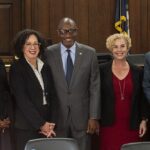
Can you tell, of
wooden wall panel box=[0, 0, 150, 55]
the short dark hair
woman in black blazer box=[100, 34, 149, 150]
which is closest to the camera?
the short dark hair

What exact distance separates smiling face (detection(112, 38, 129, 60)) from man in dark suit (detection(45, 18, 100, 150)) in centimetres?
21

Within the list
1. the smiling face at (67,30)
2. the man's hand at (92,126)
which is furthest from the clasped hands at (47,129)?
the smiling face at (67,30)

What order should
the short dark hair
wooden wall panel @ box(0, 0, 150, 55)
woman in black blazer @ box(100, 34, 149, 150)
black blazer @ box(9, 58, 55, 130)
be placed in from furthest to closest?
wooden wall panel @ box(0, 0, 150, 55)
woman in black blazer @ box(100, 34, 149, 150)
the short dark hair
black blazer @ box(9, 58, 55, 130)

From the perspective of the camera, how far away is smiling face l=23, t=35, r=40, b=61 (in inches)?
157

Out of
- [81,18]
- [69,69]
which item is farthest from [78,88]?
[81,18]

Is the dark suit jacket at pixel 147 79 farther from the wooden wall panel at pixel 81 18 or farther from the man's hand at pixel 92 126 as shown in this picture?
the wooden wall panel at pixel 81 18

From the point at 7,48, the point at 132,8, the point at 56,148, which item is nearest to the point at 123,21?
the point at 132,8

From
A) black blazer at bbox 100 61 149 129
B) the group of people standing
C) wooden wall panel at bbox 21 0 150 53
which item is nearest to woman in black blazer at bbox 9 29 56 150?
the group of people standing

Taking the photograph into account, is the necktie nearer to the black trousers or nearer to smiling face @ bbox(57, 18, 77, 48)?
smiling face @ bbox(57, 18, 77, 48)

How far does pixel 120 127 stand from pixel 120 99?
0.89 feet

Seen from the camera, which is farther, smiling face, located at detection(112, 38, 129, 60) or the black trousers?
smiling face, located at detection(112, 38, 129, 60)

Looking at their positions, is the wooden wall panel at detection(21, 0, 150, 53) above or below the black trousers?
above

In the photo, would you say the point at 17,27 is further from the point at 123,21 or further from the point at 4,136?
the point at 4,136

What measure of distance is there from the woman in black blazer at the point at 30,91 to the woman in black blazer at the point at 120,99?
51 cm
